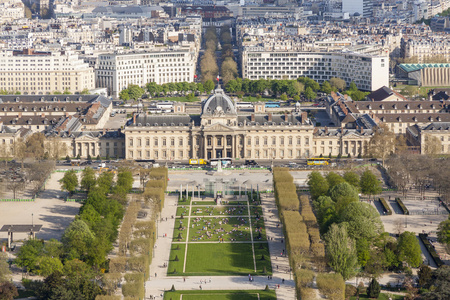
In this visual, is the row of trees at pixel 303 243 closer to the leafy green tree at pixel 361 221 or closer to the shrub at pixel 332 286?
the shrub at pixel 332 286

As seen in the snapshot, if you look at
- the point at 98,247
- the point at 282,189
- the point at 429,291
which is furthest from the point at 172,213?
the point at 429,291

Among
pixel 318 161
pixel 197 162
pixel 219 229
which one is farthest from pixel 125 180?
pixel 318 161

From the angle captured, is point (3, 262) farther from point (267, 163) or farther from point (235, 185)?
point (267, 163)

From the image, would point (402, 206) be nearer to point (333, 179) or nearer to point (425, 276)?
point (333, 179)

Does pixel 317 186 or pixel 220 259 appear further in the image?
pixel 317 186

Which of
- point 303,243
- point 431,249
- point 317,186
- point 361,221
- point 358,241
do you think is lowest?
point 431,249
